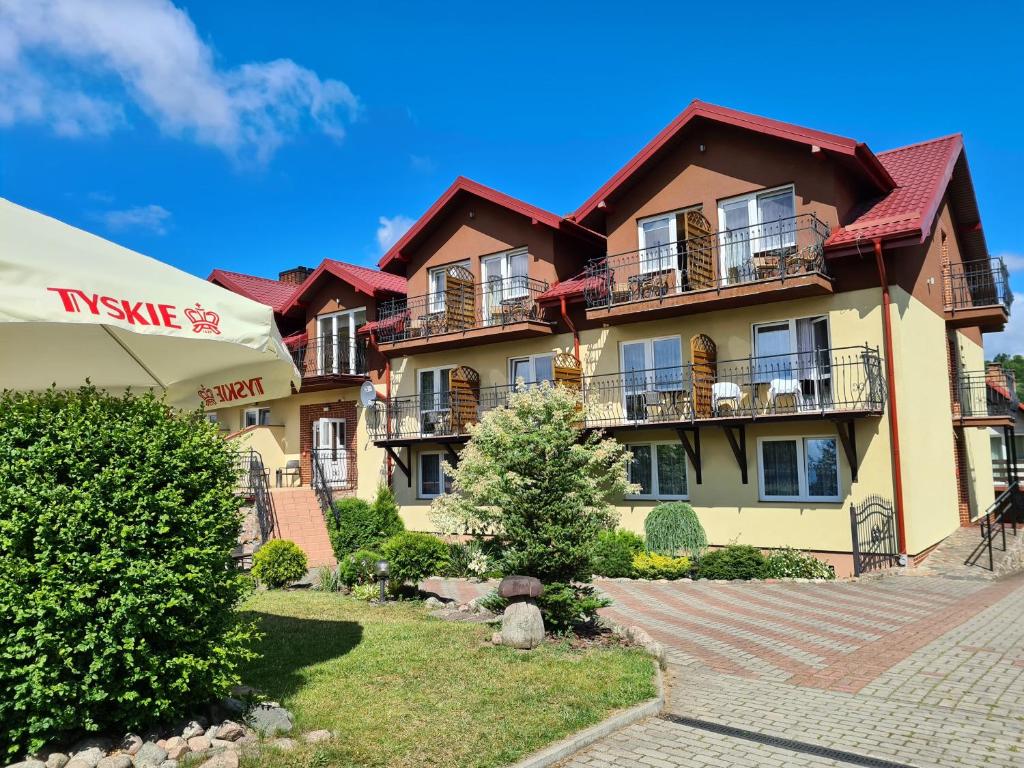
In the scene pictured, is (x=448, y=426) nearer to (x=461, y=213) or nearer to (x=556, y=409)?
(x=461, y=213)

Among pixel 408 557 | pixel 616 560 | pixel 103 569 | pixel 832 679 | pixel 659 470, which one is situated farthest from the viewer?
pixel 659 470

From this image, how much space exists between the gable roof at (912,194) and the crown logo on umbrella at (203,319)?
13454 mm

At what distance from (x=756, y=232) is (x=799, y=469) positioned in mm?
5254

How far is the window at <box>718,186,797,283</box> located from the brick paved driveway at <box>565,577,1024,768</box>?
6.96 meters

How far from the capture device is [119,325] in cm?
459

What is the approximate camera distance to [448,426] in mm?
21078

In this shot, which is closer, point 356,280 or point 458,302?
point 458,302

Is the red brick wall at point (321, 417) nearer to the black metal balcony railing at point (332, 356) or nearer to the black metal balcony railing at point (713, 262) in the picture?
the black metal balcony railing at point (332, 356)

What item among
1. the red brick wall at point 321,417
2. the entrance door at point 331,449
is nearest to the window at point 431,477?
the red brick wall at point 321,417

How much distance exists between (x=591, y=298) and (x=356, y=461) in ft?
31.8

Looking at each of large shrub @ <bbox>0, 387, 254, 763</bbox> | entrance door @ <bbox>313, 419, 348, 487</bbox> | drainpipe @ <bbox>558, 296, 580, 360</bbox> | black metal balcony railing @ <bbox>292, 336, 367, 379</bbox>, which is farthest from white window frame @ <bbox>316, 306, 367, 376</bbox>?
large shrub @ <bbox>0, 387, 254, 763</bbox>

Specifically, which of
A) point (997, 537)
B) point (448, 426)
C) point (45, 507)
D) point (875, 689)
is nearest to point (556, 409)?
point (875, 689)

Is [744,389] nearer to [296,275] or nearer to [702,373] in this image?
[702,373]

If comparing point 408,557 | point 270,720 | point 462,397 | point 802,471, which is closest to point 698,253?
point 802,471
